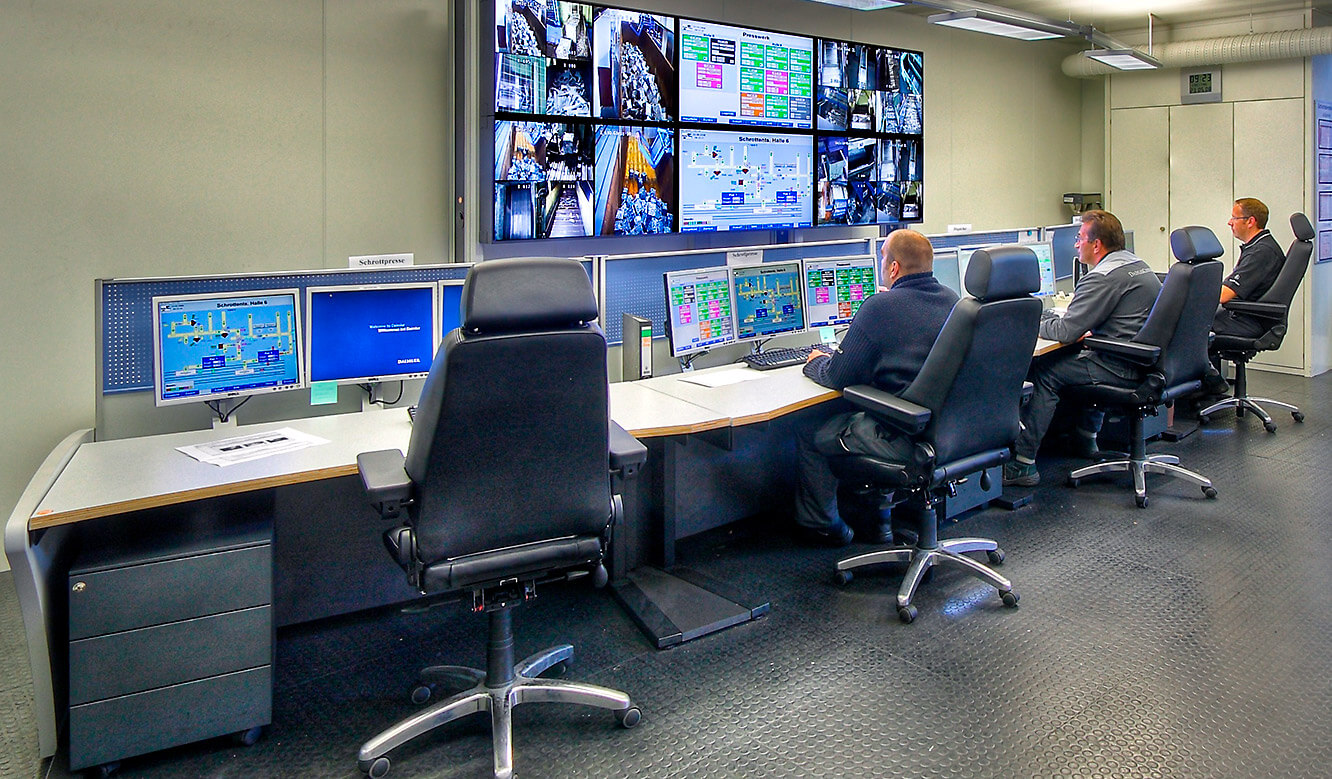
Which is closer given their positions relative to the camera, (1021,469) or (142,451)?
(142,451)

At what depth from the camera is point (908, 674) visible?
242cm

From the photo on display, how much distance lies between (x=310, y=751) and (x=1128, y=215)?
6848 millimetres

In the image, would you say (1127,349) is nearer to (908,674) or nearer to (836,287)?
(836,287)

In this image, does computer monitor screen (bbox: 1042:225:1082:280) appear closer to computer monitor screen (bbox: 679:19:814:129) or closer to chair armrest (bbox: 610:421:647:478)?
computer monitor screen (bbox: 679:19:814:129)

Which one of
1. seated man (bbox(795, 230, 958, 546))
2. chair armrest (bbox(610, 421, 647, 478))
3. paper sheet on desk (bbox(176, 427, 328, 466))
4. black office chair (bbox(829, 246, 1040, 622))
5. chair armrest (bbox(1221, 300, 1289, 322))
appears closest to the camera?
chair armrest (bbox(610, 421, 647, 478))

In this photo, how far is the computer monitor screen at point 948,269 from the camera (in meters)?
4.34

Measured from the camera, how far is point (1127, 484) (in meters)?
4.02

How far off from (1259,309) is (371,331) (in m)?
4.48

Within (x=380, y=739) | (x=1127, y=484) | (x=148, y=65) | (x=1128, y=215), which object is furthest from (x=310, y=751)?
(x=1128, y=215)

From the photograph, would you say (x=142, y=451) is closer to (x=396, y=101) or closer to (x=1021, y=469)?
(x=396, y=101)

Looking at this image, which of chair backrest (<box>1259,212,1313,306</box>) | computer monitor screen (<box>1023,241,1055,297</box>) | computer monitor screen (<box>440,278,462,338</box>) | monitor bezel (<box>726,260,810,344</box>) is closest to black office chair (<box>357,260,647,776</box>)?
computer monitor screen (<box>440,278,462,338</box>)

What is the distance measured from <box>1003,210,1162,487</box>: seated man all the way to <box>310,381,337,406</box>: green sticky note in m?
2.49

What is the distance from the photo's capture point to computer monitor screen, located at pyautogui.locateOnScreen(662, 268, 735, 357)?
3.31 m

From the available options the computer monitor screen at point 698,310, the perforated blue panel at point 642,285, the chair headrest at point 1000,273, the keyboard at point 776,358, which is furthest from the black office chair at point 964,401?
the perforated blue panel at point 642,285
